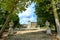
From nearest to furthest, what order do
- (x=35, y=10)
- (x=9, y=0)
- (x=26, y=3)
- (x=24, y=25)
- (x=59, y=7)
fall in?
(x=9, y=0) → (x=26, y=3) → (x=59, y=7) → (x=35, y=10) → (x=24, y=25)

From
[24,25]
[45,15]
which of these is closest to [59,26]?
[45,15]

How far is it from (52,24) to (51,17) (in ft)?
5.29

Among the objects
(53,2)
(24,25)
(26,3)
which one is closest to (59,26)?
(53,2)

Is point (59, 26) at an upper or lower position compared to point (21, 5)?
lower

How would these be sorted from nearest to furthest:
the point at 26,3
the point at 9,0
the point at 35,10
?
the point at 9,0, the point at 26,3, the point at 35,10

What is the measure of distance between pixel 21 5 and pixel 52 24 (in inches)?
286

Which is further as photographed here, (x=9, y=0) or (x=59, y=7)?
(x=59, y=7)

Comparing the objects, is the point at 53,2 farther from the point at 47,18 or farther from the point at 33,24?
the point at 33,24

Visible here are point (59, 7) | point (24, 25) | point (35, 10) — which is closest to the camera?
point (59, 7)

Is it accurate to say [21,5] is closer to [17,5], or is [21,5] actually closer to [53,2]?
[17,5]

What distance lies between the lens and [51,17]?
21.3m

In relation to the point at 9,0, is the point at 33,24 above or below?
below

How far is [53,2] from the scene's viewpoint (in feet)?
54.1

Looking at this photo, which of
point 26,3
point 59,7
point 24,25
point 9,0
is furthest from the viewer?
point 24,25
